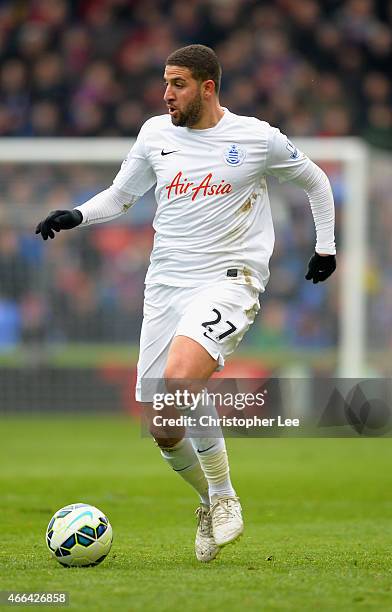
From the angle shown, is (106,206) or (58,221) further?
(106,206)

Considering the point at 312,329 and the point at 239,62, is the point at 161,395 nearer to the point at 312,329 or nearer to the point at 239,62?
the point at 312,329

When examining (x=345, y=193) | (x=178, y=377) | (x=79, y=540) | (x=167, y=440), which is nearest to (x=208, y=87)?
(x=178, y=377)

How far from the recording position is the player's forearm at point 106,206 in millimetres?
6723

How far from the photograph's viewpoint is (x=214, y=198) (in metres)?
6.45

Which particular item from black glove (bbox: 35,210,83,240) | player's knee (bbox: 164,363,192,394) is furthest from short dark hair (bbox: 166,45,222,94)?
player's knee (bbox: 164,363,192,394)

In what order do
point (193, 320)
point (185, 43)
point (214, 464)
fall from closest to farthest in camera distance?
point (193, 320) → point (214, 464) → point (185, 43)

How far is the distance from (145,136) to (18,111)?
11.8 m

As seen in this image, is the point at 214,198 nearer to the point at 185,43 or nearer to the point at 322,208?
the point at 322,208

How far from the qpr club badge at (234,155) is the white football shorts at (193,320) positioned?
0.62 m

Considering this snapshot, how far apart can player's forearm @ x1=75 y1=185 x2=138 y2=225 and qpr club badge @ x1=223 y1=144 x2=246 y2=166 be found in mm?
649

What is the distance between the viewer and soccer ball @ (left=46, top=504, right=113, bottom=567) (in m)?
5.90

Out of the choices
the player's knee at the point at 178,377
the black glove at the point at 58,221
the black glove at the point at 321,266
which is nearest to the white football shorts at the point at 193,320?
the player's knee at the point at 178,377

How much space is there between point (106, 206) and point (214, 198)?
667mm

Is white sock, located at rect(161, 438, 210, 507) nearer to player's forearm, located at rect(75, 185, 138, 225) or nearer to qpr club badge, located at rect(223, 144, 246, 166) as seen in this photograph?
player's forearm, located at rect(75, 185, 138, 225)
